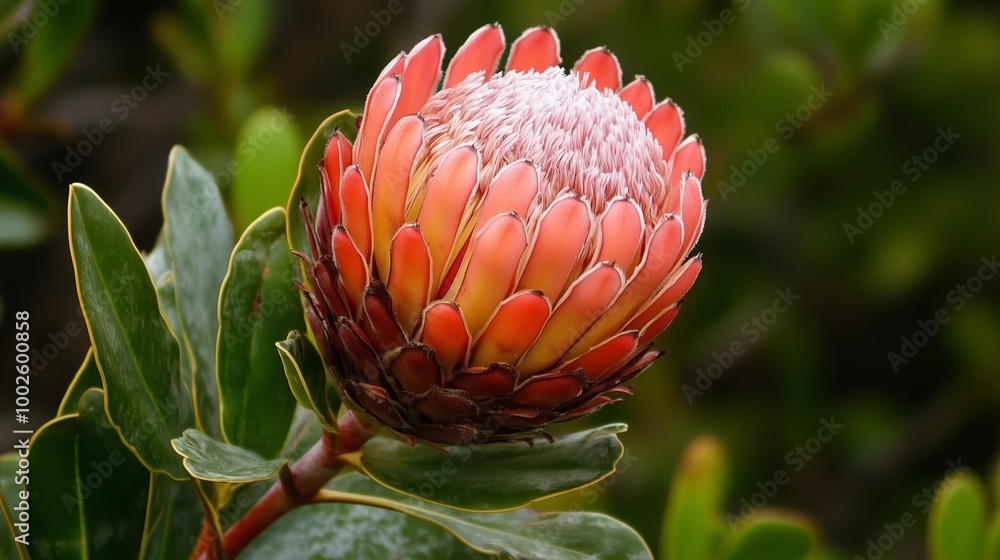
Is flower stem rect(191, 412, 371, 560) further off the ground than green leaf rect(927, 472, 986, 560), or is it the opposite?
flower stem rect(191, 412, 371, 560)

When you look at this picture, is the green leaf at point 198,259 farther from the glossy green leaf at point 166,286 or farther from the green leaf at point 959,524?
the green leaf at point 959,524

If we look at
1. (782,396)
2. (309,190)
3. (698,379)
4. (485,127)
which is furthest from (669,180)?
(782,396)

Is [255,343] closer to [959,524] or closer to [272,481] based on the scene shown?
[272,481]

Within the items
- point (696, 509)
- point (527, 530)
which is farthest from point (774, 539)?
point (527, 530)

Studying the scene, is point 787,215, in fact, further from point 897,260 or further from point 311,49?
point 311,49

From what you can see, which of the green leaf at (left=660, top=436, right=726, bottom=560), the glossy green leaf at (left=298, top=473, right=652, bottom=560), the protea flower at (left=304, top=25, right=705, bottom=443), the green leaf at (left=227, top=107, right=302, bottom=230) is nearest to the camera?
the protea flower at (left=304, top=25, right=705, bottom=443)

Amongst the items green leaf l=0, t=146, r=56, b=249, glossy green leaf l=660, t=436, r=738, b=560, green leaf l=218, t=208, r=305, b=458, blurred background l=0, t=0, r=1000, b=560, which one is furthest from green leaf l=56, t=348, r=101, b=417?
blurred background l=0, t=0, r=1000, b=560

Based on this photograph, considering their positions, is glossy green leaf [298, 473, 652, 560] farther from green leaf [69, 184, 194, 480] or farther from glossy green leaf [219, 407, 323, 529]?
green leaf [69, 184, 194, 480]
